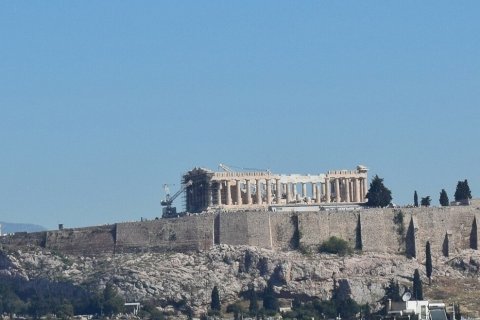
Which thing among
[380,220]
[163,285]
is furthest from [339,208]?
[163,285]

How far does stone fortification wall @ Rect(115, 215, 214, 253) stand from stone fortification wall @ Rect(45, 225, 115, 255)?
0.76 meters

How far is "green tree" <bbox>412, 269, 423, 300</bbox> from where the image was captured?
115588mm

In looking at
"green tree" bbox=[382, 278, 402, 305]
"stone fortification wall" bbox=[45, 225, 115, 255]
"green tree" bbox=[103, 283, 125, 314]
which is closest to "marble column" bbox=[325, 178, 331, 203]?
"stone fortification wall" bbox=[45, 225, 115, 255]

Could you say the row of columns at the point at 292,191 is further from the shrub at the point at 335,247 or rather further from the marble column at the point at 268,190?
the shrub at the point at 335,247

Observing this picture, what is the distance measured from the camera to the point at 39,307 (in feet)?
Result: 409

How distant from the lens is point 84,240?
131 m

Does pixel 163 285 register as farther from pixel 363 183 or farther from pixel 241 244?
pixel 363 183

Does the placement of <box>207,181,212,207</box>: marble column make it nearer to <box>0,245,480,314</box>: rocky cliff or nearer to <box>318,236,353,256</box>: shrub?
<box>0,245,480,314</box>: rocky cliff

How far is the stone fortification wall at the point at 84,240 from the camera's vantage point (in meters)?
130

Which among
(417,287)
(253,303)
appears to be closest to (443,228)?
(417,287)

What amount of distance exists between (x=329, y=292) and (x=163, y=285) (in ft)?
31.8

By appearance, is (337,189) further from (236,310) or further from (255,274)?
(236,310)

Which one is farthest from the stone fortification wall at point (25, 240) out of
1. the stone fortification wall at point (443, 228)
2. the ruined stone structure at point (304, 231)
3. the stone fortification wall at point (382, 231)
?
the stone fortification wall at point (443, 228)

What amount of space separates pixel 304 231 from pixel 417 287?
1141 centimetres
